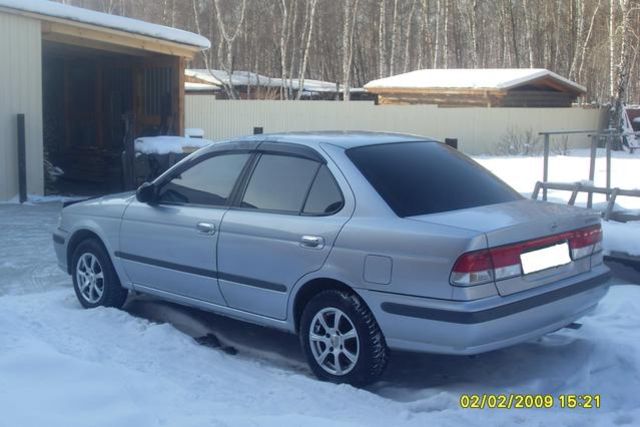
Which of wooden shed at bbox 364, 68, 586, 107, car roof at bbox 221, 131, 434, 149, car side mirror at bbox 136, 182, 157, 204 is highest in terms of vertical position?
wooden shed at bbox 364, 68, 586, 107

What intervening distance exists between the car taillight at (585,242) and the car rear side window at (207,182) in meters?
2.37

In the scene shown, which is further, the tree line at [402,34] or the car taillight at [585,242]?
the tree line at [402,34]

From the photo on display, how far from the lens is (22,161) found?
45.9 ft

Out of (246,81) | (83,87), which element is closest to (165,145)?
(83,87)

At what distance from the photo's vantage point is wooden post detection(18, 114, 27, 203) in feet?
45.3

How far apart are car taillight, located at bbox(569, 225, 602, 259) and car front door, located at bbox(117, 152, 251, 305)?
93.5 inches

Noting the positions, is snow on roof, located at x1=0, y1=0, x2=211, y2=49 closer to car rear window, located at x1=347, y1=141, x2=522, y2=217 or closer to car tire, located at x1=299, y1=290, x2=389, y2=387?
car rear window, located at x1=347, y1=141, x2=522, y2=217

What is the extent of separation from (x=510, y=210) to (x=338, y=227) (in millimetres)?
1112

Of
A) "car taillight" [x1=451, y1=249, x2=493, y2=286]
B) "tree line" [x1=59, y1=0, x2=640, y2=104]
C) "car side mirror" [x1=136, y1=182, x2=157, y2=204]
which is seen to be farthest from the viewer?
"tree line" [x1=59, y1=0, x2=640, y2=104]

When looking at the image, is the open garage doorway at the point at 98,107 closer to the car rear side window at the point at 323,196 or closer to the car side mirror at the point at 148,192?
the car side mirror at the point at 148,192

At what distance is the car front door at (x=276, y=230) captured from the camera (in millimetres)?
5488

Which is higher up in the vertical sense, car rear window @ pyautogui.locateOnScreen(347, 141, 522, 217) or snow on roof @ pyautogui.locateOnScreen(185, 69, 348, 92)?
snow on roof @ pyautogui.locateOnScreen(185, 69, 348, 92)
